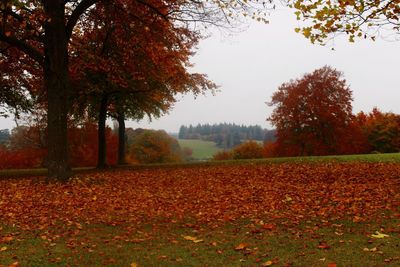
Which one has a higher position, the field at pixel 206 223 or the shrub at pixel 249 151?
the shrub at pixel 249 151

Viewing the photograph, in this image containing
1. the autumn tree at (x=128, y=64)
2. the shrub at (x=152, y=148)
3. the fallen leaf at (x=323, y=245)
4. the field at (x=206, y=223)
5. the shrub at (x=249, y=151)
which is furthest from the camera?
the shrub at (x=152, y=148)

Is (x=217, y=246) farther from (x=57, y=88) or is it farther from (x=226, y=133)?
(x=226, y=133)

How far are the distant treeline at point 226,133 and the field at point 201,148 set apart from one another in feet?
6.62

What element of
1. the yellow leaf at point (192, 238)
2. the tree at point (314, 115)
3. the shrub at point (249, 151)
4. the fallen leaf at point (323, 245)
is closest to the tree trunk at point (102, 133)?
the yellow leaf at point (192, 238)

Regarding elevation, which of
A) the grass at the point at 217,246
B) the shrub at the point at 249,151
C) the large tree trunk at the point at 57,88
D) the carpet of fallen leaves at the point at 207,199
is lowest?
the grass at the point at 217,246

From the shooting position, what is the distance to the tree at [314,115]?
168 feet

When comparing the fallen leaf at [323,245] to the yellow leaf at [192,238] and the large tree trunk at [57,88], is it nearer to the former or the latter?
the yellow leaf at [192,238]

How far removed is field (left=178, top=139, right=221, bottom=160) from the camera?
104588mm

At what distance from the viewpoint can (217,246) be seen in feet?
25.6

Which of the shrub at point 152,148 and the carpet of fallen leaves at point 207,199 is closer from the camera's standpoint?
the carpet of fallen leaves at point 207,199

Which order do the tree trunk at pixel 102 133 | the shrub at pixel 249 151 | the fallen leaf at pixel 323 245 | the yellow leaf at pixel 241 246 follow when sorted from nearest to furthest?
the fallen leaf at pixel 323 245 < the yellow leaf at pixel 241 246 < the tree trunk at pixel 102 133 < the shrub at pixel 249 151

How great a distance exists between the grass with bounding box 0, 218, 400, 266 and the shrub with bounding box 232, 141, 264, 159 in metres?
64.0

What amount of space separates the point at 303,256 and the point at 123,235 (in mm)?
3798

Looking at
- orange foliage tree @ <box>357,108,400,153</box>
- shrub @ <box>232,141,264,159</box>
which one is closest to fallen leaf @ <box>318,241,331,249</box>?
orange foliage tree @ <box>357,108,400,153</box>
